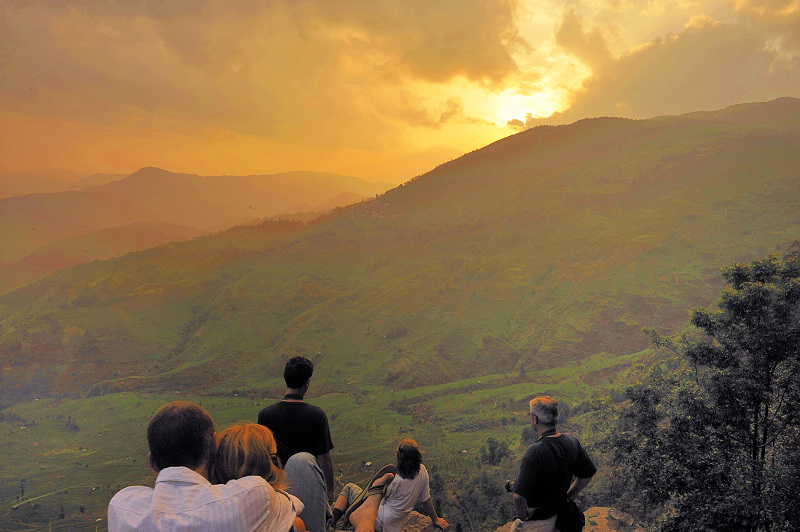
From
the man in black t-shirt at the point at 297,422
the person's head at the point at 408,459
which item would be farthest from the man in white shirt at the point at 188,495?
the person's head at the point at 408,459

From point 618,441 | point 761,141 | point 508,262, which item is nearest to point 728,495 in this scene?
point 618,441

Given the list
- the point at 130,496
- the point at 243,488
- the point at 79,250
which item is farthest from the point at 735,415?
the point at 79,250

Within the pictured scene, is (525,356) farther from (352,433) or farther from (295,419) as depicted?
(295,419)

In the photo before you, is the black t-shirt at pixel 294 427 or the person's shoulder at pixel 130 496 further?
the black t-shirt at pixel 294 427

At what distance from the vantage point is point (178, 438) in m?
2.52

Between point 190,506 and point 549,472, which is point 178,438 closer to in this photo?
point 190,506

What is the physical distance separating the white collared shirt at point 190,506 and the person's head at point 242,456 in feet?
0.68

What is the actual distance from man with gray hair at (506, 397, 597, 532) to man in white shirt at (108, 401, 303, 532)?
8.81ft

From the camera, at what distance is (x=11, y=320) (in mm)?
85688

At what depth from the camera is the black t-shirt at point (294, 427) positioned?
15.2ft

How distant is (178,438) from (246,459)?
1.49ft

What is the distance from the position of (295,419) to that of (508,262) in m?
81.8

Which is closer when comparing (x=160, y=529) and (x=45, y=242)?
(x=160, y=529)

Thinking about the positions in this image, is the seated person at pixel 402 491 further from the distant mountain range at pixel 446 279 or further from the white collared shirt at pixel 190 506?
the distant mountain range at pixel 446 279
